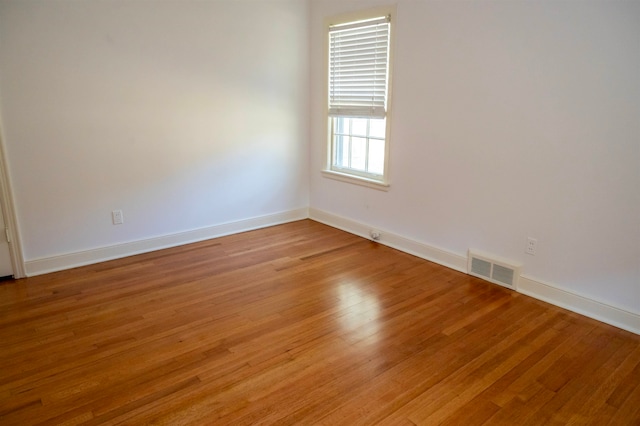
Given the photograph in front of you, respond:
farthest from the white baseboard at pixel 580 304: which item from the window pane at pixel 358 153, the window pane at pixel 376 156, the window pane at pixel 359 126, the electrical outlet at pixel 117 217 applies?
the electrical outlet at pixel 117 217

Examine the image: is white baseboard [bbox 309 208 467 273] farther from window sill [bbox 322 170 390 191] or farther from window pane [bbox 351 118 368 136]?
window pane [bbox 351 118 368 136]

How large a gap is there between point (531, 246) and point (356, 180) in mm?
1883

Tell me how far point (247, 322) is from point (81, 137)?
2158 millimetres

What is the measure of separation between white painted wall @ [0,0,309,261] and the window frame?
0.33m

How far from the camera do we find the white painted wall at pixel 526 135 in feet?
8.47

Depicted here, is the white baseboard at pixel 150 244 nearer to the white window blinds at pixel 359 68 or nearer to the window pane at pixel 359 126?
the window pane at pixel 359 126

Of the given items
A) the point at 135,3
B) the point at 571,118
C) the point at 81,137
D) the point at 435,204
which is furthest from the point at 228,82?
the point at 571,118

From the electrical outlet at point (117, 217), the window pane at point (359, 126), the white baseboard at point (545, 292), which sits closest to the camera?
the white baseboard at point (545, 292)

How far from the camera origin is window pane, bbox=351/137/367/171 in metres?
4.40

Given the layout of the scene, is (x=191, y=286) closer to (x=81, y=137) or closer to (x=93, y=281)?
(x=93, y=281)

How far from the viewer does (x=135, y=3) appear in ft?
11.5

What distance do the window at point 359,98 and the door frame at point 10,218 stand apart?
2.97 meters

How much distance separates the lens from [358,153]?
4.49m

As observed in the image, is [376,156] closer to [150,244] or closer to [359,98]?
[359,98]
